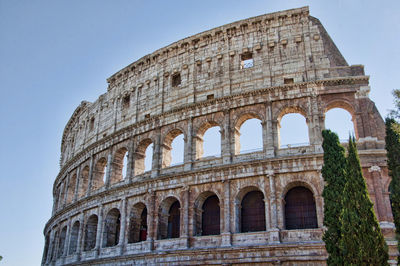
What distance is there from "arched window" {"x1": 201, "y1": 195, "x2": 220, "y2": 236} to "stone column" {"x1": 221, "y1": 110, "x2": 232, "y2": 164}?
2.05 metres

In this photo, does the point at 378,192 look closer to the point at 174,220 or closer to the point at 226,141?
the point at 226,141

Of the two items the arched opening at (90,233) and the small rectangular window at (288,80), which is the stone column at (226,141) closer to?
the small rectangular window at (288,80)

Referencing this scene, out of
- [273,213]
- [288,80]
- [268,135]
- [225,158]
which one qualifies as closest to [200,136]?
[225,158]

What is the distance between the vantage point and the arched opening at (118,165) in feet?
80.9

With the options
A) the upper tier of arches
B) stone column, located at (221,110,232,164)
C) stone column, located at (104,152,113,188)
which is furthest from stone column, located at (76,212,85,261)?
stone column, located at (221,110,232,164)

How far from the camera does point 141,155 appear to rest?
23891 mm

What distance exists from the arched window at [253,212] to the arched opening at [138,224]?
240 inches

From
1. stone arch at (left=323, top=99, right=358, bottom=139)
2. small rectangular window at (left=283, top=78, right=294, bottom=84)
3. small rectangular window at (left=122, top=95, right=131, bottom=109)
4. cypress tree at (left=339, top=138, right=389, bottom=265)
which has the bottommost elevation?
cypress tree at (left=339, top=138, right=389, bottom=265)

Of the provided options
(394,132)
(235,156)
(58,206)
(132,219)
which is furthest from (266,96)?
(58,206)

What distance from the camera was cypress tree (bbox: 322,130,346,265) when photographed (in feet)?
43.4

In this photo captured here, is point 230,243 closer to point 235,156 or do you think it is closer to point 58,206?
point 235,156

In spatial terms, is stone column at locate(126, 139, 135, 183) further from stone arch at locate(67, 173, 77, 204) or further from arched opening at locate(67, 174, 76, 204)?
arched opening at locate(67, 174, 76, 204)

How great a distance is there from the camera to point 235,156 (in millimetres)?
19844

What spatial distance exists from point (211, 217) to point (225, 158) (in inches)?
119
